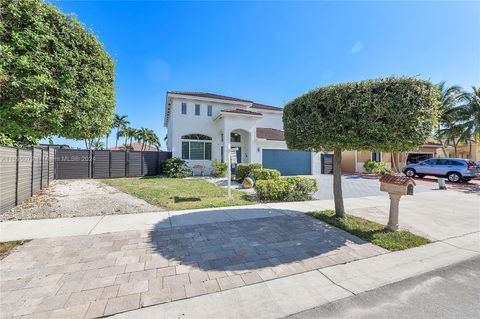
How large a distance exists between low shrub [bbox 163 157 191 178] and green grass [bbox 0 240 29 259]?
11.9 metres

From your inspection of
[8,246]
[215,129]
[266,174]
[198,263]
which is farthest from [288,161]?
[8,246]

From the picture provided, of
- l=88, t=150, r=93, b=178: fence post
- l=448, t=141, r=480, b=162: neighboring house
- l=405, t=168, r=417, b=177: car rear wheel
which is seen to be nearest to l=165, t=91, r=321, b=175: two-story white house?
Result: l=88, t=150, r=93, b=178: fence post

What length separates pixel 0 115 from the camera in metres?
3.49

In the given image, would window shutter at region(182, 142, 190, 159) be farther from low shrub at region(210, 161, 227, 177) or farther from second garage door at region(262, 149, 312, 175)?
second garage door at region(262, 149, 312, 175)

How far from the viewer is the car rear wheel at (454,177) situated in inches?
611

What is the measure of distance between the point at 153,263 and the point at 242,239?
182 centimetres

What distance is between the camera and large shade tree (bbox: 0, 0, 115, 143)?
134 inches

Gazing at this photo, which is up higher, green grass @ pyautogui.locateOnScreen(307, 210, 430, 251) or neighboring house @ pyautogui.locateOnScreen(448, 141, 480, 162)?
neighboring house @ pyautogui.locateOnScreen(448, 141, 480, 162)

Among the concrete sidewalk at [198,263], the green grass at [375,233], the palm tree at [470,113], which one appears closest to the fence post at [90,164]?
the concrete sidewalk at [198,263]

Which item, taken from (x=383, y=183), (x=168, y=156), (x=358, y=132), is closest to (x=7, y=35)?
(x=358, y=132)

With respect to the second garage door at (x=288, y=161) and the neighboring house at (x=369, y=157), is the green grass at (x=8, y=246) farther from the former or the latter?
the neighboring house at (x=369, y=157)

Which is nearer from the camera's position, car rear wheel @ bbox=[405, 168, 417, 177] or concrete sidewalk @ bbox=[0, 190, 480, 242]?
concrete sidewalk @ bbox=[0, 190, 480, 242]

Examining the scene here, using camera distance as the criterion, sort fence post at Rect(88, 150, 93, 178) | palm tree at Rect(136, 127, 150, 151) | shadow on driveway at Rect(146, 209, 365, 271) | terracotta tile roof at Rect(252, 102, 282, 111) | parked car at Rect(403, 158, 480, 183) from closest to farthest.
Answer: shadow on driveway at Rect(146, 209, 365, 271) < parked car at Rect(403, 158, 480, 183) < fence post at Rect(88, 150, 93, 178) < terracotta tile roof at Rect(252, 102, 282, 111) < palm tree at Rect(136, 127, 150, 151)

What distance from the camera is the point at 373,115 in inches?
182
